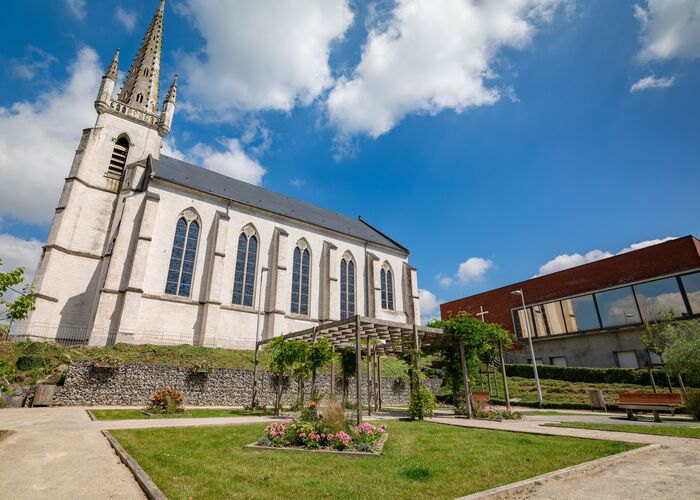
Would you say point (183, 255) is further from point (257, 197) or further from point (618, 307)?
point (618, 307)

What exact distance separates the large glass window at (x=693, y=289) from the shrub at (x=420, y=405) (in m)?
25.9

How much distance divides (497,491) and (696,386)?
23995 mm

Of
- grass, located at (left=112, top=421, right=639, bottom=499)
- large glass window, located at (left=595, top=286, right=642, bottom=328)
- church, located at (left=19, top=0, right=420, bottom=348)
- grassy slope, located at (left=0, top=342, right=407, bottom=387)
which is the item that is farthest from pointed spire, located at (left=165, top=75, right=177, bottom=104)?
large glass window, located at (left=595, top=286, right=642, bottom=328)

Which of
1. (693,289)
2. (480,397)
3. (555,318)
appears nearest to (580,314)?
(555,318)

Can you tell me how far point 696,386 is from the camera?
1978cm

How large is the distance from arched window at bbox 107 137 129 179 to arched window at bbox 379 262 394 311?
88.3 feet

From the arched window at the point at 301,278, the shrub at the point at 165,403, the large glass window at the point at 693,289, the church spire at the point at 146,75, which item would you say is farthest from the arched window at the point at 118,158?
the large glass window at the point at 693,289

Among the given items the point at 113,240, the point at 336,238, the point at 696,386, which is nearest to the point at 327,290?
the point at 336,238

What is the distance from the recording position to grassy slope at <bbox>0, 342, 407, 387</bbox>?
52.2 ft

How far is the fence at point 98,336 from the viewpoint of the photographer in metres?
21.4

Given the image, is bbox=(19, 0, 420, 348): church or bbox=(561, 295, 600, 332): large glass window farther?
bbox=(561, 295, 600, 332): large glass window

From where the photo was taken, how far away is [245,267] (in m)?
28.9

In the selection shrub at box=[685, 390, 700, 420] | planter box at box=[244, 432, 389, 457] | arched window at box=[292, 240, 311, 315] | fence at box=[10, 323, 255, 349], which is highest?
arched window at box=[292, 240, 311, 315]

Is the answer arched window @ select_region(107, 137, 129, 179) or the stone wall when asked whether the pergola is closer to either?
the stone wall
